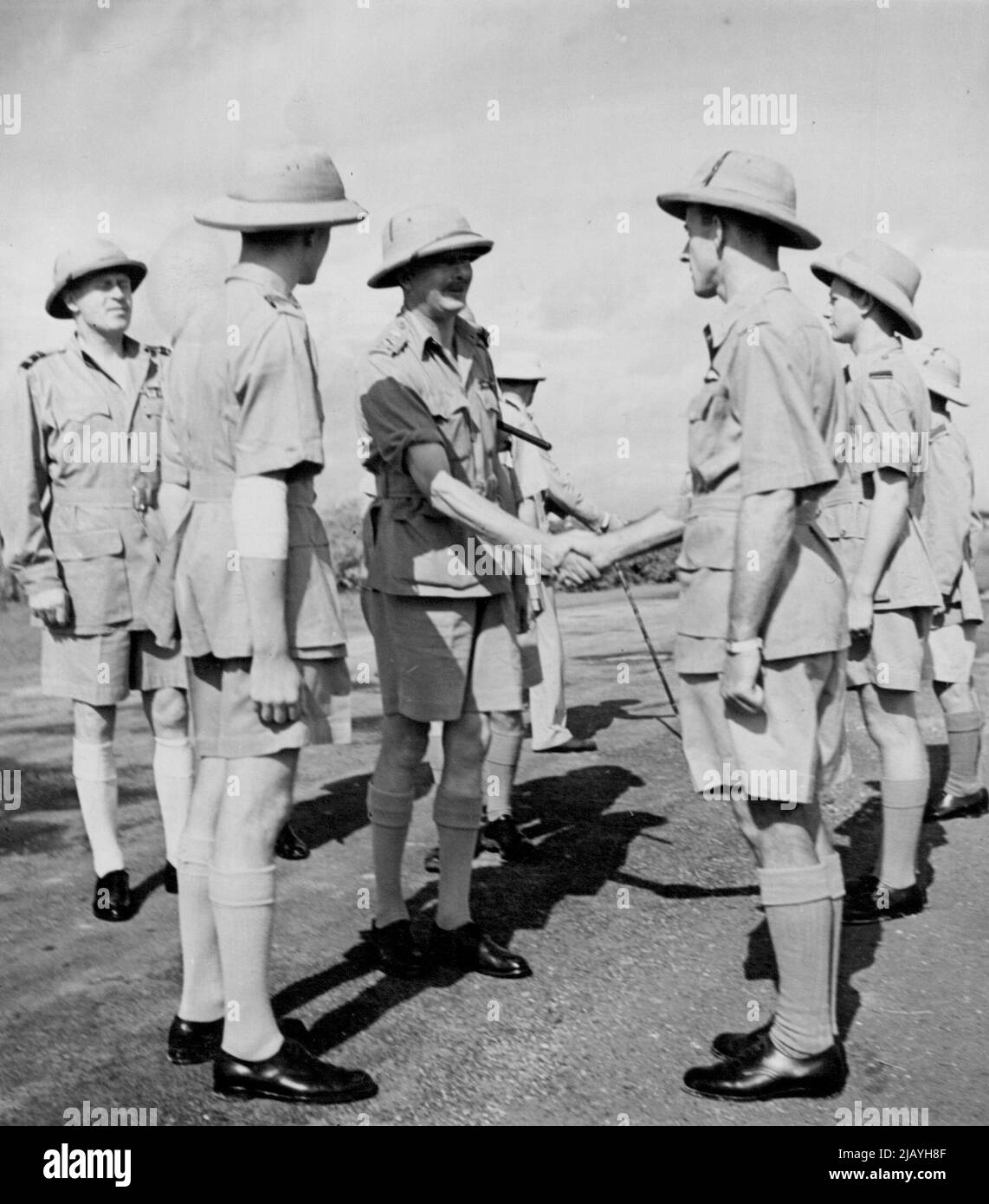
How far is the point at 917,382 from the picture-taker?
4906 millimetres

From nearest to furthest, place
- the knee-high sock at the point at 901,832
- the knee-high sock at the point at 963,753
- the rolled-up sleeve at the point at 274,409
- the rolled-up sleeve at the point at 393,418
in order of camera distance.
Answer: the rolled-up sleeve at the point at 274,409
the rolled-up sleeve at the point at 393,418
the knee-high sock at the point at 901,832
the knee-high sock at the point at 963,753

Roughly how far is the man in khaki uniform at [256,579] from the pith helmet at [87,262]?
1.68m

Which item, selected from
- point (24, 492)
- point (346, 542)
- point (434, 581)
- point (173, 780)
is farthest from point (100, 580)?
point (346, 542)

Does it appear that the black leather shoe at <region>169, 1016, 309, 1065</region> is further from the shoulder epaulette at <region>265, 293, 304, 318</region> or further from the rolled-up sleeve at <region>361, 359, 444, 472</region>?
the shoulder epaulette at <region>265, 293, 304, 318</region>

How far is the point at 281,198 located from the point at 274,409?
0.55 m

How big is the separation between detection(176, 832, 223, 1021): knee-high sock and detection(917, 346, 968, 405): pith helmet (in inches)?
168

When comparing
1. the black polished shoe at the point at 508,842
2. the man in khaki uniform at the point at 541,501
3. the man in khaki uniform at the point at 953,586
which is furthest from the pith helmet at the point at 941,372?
the black polished shoe at the point at 508,842

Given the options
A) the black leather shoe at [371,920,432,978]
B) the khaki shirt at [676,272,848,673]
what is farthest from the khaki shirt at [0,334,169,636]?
the khaki shirt at [676,272,848,673]

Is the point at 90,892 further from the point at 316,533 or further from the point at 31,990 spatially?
the point at 316,533

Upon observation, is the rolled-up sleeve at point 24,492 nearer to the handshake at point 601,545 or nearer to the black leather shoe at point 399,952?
the black leather shoe at point 399,952

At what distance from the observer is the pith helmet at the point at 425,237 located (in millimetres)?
4176

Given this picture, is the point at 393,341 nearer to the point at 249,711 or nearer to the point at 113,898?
the point at 249,711
